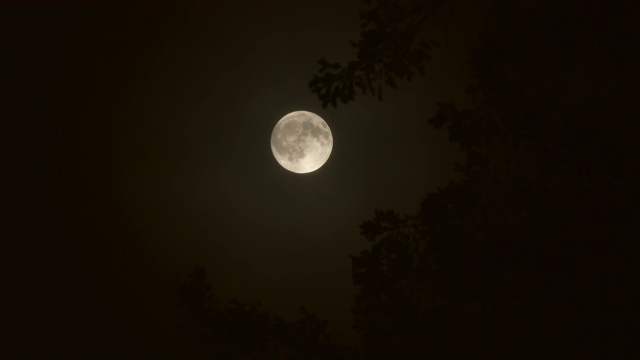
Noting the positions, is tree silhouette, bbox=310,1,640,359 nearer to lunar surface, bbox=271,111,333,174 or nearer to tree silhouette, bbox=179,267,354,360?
tree silhouette, bbox=179,267,354,360

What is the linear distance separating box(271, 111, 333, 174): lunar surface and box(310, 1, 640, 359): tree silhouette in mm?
9712

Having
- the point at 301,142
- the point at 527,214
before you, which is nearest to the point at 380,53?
the point at 527,214

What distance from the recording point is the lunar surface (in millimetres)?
14923

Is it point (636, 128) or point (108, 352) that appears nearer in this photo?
point (636, 128)

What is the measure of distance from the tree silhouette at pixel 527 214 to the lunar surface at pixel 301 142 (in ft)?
31.9

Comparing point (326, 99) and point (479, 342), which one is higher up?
point (326, 99)

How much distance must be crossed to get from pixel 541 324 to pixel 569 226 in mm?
840

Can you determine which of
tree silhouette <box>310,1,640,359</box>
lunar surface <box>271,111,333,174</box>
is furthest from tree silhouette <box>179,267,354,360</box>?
lunar surface <box>271,111,333,174</box>

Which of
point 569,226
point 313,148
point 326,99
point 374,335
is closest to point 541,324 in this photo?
point 569,226

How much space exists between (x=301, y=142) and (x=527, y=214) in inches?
423

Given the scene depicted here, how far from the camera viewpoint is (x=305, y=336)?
17.8ft

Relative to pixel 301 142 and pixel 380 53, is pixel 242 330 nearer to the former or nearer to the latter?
pixel 380 53

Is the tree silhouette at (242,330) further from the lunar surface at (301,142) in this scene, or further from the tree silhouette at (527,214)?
the lunar surface at (301,142)

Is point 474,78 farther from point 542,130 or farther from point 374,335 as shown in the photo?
point 374,335
